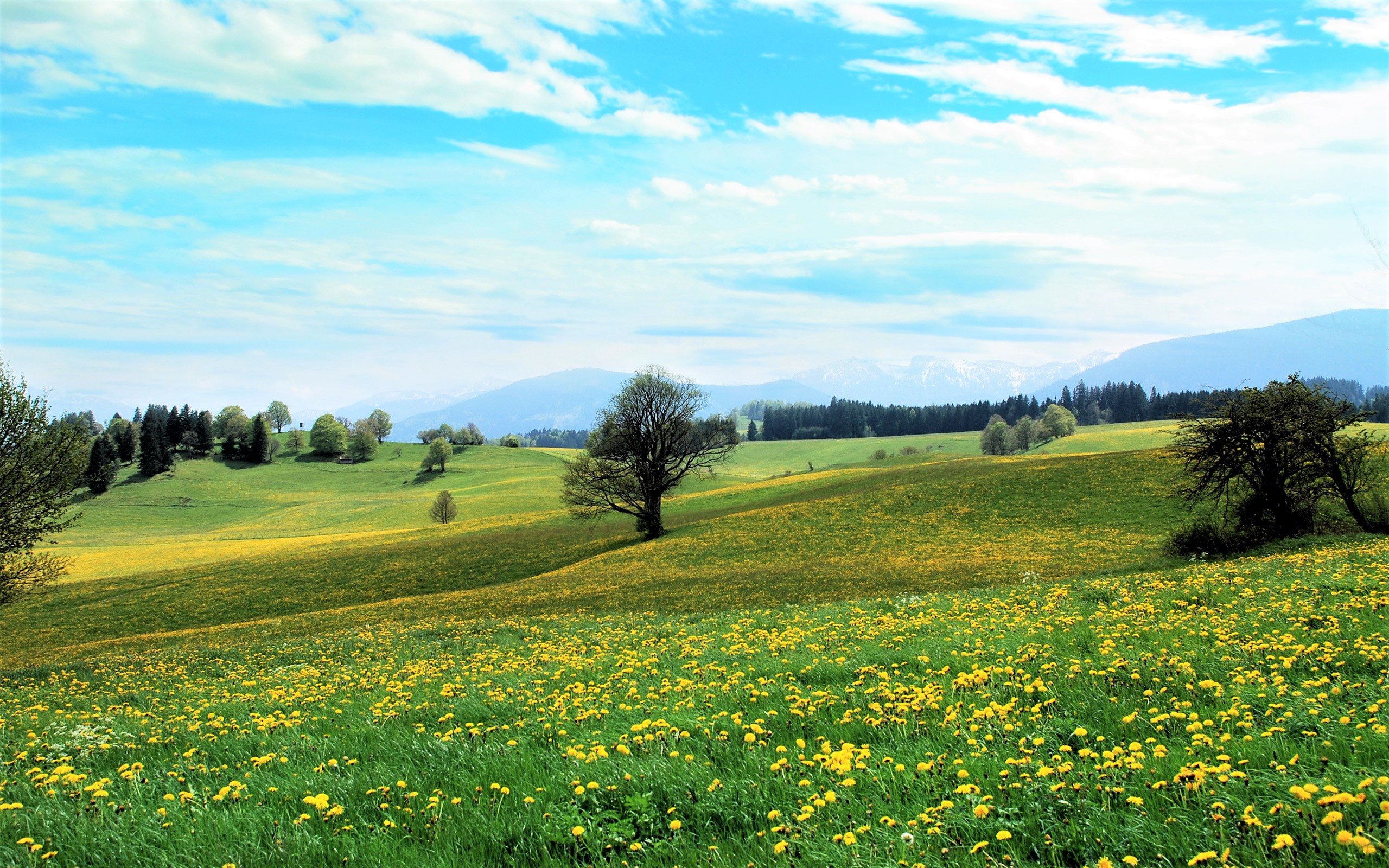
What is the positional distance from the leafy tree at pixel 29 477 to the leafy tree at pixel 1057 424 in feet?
505

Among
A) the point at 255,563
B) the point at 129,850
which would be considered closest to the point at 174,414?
the point at 255,563

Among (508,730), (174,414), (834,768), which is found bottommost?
(508,730)

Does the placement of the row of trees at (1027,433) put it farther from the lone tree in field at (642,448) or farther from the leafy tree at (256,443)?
the leafy tree at (256,443)

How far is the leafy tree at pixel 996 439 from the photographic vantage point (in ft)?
Result: 479

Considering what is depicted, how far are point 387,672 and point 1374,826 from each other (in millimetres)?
16759

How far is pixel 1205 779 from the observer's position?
4941 millimetres

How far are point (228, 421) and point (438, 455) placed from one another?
60.6 m

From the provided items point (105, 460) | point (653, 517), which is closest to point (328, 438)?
point (105, 460)

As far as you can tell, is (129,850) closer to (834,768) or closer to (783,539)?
(834,768)

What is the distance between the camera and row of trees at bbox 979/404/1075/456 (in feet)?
479

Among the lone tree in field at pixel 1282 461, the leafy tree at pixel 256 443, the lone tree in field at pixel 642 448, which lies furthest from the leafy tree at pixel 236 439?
the lone tree in field at pixel 1282 461

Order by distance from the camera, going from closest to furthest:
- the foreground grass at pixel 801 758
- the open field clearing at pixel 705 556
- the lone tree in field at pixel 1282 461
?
1. the foreground grass at pixel 801 758
2. the lone tree in field at pixel 1282 461
3. the open field clearing at pixel 705 556

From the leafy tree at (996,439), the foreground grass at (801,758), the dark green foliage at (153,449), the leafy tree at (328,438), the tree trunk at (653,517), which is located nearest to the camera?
the foreground grass at (801,758)

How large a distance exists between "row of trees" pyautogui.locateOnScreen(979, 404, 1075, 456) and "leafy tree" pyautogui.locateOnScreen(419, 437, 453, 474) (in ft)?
395
